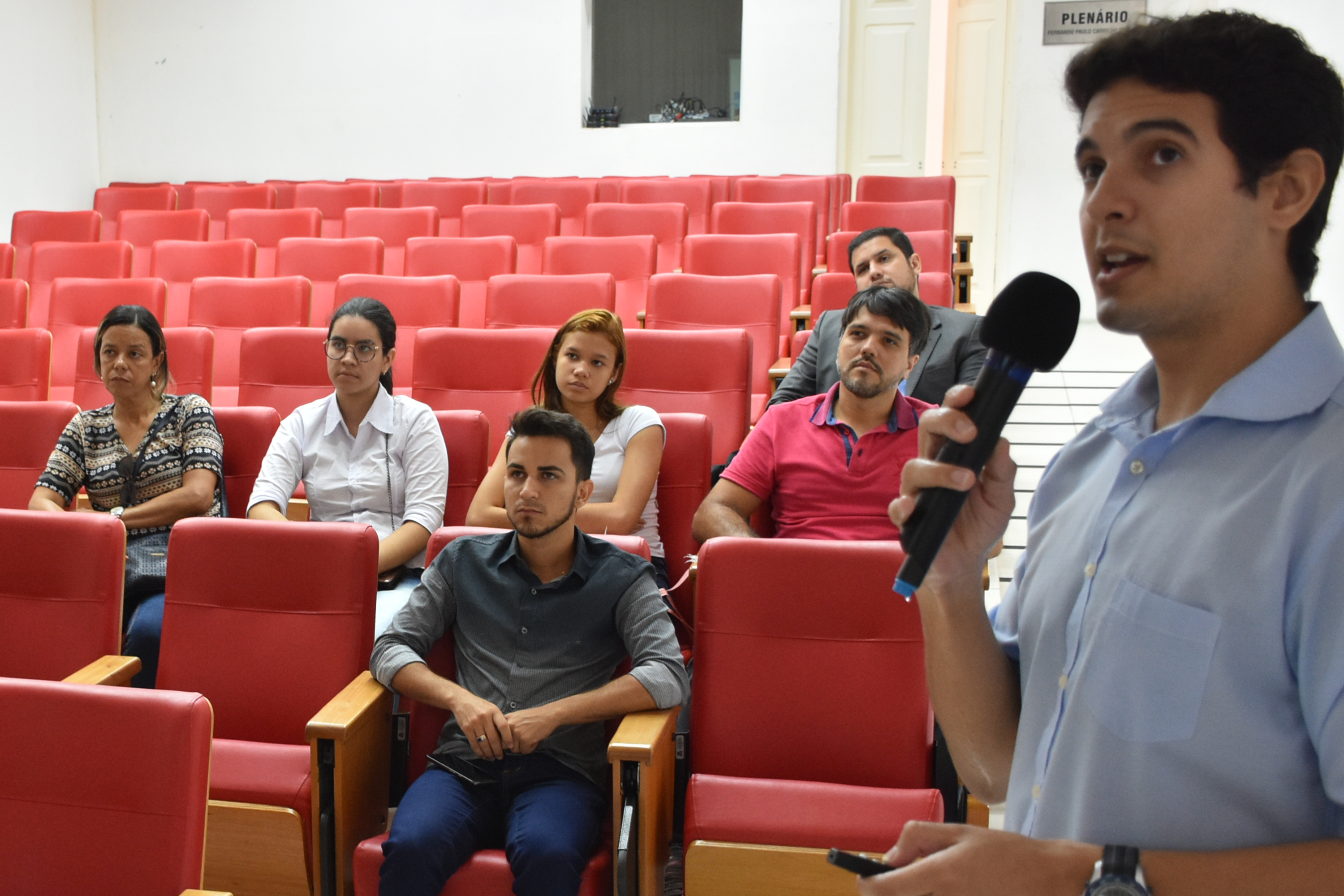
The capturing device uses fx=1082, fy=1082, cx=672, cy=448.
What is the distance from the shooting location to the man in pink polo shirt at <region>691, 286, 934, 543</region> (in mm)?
1798

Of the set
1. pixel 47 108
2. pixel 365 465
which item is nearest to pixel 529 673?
pixel 365 465

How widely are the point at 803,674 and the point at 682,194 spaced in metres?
3.32

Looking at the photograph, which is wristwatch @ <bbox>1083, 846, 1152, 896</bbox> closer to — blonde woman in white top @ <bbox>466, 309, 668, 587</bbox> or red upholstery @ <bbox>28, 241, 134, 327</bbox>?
A: blonde woman in white top @ <bbox>466, 309, 668, 587</bbox>

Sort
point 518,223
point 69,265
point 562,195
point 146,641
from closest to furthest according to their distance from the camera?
point 146,641, point 69,265, point 518,223, point 562,195

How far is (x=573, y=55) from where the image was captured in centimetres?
569

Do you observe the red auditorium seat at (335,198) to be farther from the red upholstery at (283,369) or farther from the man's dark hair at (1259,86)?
the man's dark hair at (1259,86)

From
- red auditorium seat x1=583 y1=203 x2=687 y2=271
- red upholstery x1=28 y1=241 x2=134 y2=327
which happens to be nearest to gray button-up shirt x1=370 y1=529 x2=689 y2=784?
red auditorium seat x1=583 y1=203 x2=687 y2=271

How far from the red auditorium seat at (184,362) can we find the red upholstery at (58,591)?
39.7 inches

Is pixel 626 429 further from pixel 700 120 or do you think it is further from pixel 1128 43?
pixel 700 120

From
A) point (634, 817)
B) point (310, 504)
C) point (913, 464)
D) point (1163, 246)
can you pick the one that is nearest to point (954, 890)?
point (913, 464)

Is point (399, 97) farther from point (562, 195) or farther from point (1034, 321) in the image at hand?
point (1034, 321)

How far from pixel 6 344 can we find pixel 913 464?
279 cm

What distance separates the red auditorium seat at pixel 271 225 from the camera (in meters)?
4.19

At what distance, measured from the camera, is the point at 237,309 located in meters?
3.07
